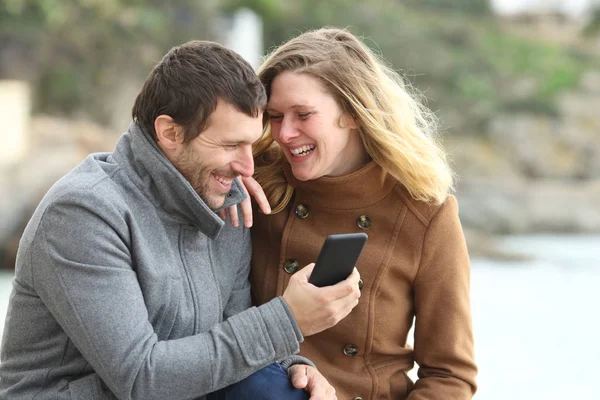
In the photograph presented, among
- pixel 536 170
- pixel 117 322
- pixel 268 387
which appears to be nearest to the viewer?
pixel 117 322

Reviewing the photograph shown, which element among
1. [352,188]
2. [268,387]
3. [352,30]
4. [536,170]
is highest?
[352,30]

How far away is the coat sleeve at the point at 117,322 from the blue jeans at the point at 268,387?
106mm

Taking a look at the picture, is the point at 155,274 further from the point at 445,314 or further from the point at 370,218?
the point at 445,314

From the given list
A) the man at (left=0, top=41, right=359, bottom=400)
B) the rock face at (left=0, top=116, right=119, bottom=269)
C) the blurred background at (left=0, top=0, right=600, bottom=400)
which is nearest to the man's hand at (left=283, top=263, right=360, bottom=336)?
the man at (left=0, top=41, right=359, bottom=400)

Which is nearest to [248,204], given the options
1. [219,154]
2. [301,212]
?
[301,212]

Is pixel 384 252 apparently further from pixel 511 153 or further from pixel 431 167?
pixel 511 153

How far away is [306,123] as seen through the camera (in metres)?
2.24

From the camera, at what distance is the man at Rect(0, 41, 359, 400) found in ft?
5.83

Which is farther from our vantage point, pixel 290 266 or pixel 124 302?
pixel 290 266

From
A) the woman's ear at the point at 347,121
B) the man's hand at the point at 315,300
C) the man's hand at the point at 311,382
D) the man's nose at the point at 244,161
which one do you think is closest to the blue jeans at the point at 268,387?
the man's hand at the point at 311,382

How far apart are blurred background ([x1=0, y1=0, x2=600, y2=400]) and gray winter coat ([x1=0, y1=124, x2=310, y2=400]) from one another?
14.8 feet

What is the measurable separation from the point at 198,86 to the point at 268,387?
0.71 metres

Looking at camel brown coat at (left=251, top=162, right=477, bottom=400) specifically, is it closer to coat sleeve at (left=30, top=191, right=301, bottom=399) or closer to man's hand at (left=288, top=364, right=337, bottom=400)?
man's hand at (left=288, top=364, right=337, bottom=400)

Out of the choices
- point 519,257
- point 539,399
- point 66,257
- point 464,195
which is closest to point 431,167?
point 66,257
